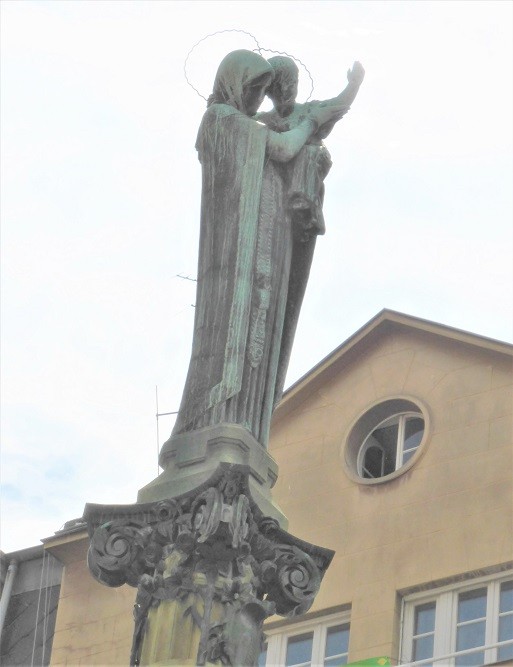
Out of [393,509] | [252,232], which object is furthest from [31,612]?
[252,232]

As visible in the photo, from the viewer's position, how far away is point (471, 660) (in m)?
16.2

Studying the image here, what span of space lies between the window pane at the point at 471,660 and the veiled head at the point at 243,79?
19.6 ft

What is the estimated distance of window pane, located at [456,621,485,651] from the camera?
1644cm

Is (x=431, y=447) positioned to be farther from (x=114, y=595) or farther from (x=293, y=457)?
(x=114, y=595)

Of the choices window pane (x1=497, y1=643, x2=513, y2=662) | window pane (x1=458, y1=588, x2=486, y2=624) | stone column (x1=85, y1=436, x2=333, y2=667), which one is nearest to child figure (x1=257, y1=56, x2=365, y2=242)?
stone column (x1=85, y1=436, x2=333, y2=667)

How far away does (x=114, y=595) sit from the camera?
1884 centimetres

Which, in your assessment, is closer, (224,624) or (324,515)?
(224,624)

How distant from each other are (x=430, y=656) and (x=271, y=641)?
1.43 metres

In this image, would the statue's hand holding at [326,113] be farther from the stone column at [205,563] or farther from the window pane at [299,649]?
the window pane at [299,649]

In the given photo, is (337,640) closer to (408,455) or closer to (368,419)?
(408,455)

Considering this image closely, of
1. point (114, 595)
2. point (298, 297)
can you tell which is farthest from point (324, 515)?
point (298, 297)

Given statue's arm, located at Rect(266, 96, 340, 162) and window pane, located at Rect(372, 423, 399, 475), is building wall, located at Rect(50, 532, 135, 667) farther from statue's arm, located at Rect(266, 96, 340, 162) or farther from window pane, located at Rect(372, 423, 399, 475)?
statue's arm, located at Rect(266, 96, 340, 162)

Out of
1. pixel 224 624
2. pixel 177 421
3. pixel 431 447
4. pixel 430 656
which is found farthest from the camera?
pixel 431 447

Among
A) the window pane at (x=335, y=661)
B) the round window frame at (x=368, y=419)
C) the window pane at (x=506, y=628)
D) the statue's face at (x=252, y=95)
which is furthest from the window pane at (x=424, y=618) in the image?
the statue's face at (x=252, y=95)
